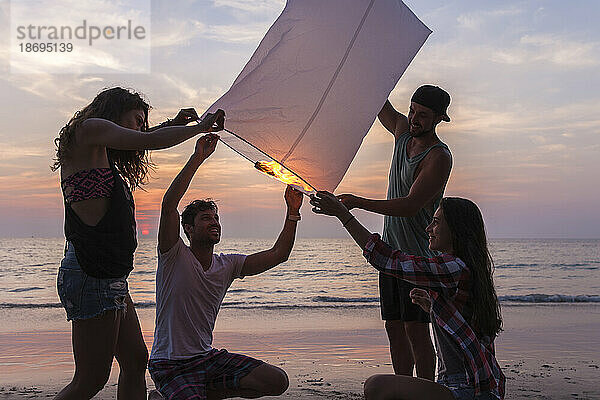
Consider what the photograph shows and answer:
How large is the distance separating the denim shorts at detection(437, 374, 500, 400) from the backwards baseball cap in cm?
159

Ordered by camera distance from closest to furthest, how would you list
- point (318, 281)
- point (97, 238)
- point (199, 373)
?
1. point (97, 238)
2. point (199, 373)
3. point (318, 281)

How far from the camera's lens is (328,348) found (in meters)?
7.76

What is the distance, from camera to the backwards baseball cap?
3.62m

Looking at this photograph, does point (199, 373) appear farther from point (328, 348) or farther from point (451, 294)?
point (328, 348)

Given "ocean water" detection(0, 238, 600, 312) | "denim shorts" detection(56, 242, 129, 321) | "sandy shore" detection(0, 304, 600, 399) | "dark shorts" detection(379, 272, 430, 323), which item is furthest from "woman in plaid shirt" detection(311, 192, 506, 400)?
"ocean water" detection(0, 238, 600, 312)

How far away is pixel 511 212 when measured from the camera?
26.0 meters

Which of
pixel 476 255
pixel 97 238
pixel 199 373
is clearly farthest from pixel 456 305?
pixel 97 238

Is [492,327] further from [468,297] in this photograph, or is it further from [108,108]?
[108,108]

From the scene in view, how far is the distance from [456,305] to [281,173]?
1.26 metres

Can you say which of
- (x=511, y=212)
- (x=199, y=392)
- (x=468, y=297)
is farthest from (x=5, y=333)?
(x=511, y=212)

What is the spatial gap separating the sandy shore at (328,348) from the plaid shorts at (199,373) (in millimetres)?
1899

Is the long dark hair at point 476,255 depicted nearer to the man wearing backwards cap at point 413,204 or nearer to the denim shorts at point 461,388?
the denim shorts at point 461,388

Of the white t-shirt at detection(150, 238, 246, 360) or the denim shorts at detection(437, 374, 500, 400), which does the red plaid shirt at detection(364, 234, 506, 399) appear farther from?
the white t-shirt at detection(150, 238, 246, 360)

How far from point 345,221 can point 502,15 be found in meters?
10.9
